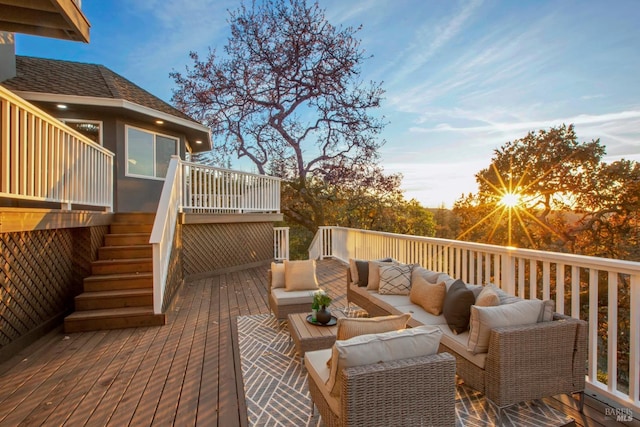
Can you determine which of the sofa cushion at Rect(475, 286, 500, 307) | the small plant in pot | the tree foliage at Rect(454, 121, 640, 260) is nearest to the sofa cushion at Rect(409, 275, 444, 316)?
the sofa cushion at Rect(475, 286, 500, 307)

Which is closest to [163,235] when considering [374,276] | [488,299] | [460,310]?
[374,276]

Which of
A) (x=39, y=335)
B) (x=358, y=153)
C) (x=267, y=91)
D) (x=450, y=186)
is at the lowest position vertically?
(x=39, y=335)

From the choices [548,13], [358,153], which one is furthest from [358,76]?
[548,13]

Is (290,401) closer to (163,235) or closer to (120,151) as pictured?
(163,235)

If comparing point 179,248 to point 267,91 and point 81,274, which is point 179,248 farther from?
point 267,91

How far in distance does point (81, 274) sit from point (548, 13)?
9.87 metres

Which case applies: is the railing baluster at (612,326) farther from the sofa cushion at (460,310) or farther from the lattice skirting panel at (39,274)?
the lattice skirting panel at (39,274)

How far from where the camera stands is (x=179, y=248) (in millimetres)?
6539

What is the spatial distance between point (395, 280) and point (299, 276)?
1.35 metres

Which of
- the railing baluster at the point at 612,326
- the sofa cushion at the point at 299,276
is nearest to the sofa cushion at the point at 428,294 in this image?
the railing baluster at the point at 612,326

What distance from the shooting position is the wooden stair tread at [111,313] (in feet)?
14.1

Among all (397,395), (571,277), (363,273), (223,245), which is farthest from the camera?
(223,245)

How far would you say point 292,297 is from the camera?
4129mm

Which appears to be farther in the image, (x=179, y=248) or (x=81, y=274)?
(x=179, y=248)
